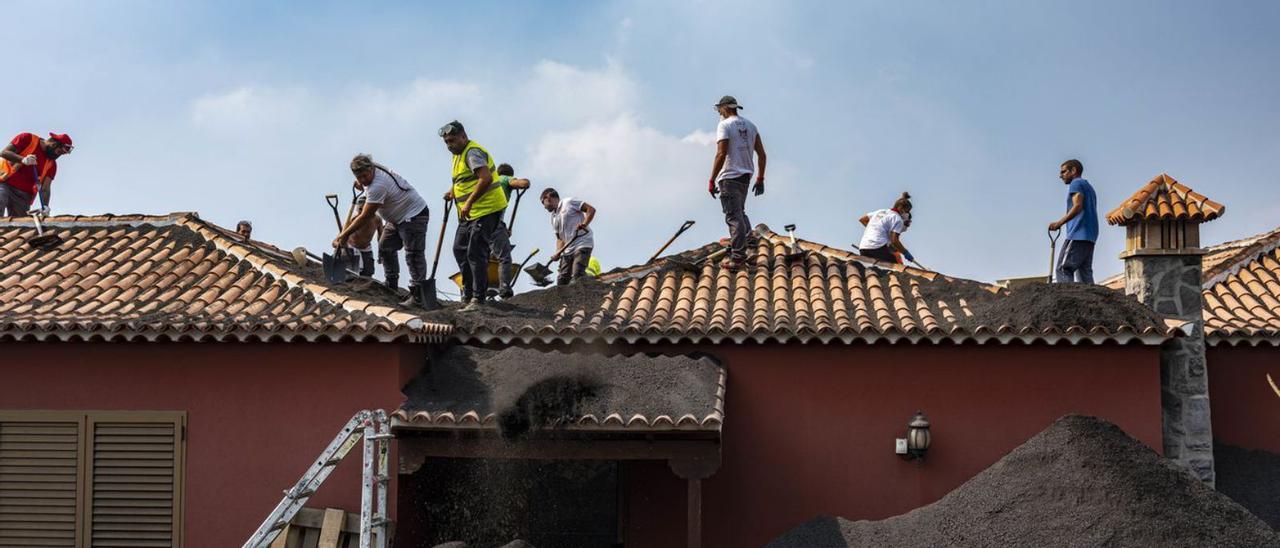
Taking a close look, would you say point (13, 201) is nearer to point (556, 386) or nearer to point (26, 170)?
point (26, 170)

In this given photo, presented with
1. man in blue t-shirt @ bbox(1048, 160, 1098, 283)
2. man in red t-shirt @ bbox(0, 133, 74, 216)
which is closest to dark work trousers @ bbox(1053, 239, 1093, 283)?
man in blue t-shirt @ bbox(1048, 160, 1098, 283)

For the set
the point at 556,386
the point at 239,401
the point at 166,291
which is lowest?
the point at 239,401

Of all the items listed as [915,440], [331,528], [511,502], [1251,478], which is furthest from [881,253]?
[331,528]

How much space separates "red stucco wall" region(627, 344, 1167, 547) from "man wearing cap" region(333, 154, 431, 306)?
11.6ft

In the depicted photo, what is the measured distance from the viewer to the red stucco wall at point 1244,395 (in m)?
13.5

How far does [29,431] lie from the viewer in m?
11.2

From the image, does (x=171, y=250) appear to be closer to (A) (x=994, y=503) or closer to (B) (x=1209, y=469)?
(A) (x=994, y=503)

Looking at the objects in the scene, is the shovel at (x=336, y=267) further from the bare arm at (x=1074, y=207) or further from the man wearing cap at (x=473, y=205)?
the bare arm at (x=1074, y=207)

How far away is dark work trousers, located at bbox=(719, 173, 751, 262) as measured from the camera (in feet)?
45.8

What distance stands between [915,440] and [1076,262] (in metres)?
4.06

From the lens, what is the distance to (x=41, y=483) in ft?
36.5

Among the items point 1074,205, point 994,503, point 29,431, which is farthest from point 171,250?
point 1074,205

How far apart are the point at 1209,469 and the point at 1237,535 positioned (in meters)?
3.03

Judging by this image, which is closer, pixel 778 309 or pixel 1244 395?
pixel 778 309
